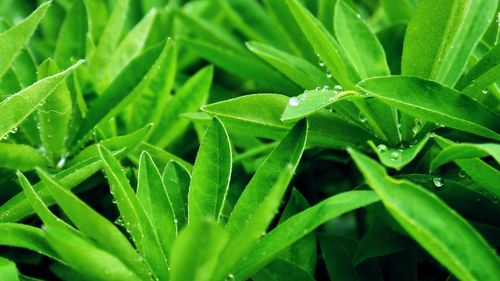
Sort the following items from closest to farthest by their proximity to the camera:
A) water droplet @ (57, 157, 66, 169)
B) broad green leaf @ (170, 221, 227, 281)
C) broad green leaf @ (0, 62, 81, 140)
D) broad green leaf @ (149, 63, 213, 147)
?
broad green leaf @ (170, 221, 227, 281)
broad green leaf @ (0, 62, 81, 140)
water droplet @ (57, 157, 66, 169)
broad green leaf @ (149, 63, 213, 147)

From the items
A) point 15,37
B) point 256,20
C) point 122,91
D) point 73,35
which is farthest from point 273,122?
point 256,20

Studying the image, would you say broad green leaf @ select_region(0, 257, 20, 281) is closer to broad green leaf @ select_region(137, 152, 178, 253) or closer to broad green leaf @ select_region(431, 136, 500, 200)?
broad green leaf @ select_region(137, 152, 178, 253)

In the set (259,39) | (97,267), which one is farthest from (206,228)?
(259,39)

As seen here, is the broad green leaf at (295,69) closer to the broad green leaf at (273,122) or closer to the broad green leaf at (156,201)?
the broad green leaf at (273,122)

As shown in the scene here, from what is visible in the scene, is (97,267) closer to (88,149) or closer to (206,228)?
(206,228)

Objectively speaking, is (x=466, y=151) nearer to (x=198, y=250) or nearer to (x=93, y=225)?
(x=198, y=250)

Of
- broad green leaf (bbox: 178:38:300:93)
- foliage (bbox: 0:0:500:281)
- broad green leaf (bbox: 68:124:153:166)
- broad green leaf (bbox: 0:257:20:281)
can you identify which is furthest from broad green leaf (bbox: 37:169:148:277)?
broad green leaf (bbox: 178:38:300:93)

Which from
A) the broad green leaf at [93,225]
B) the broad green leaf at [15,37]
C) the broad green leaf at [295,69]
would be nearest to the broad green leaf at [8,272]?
the broad green leaf at [93,225]
